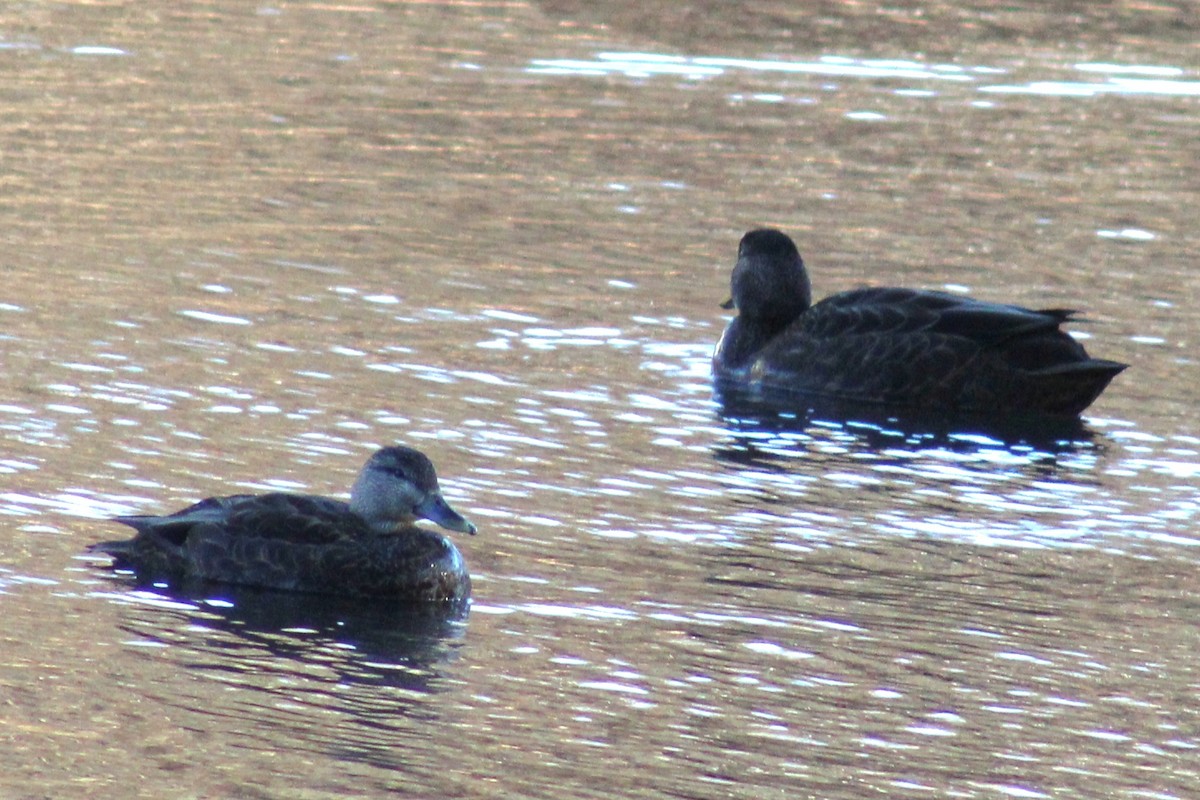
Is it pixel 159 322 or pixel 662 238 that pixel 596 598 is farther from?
pixel 662 238

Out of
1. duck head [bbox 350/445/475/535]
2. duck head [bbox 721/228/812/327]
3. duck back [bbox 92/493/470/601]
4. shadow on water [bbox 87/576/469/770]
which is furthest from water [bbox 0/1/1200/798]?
duck head [bbox 721/228/812/327]

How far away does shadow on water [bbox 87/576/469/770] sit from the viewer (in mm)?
7922

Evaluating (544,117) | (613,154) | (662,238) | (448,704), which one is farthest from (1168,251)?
(448,704)

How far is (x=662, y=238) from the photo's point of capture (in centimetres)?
1747

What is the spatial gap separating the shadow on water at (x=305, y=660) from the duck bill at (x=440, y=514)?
1.07ft

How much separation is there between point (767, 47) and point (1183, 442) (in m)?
13.8

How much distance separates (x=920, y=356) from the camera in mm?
13906

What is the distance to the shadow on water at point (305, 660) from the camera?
7922mm

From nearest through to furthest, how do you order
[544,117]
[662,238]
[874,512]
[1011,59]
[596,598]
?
[596,598]
[874,512]
[662,238]
[544,117]
[1011,59]

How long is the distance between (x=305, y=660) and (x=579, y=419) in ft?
13.5

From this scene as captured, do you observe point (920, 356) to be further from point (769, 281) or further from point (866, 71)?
point (866, 71)

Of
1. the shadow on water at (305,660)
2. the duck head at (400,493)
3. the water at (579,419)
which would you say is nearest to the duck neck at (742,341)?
the water at (579,419)

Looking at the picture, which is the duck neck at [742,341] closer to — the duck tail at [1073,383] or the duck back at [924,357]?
the duck back at [924,357]

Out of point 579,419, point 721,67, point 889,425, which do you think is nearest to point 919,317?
point 889,425
